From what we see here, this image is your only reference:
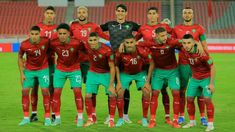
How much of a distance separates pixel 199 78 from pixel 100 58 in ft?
6.36

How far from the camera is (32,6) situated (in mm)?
42500

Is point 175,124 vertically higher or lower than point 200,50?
lower

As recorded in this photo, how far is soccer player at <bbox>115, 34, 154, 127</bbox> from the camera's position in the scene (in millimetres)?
10188

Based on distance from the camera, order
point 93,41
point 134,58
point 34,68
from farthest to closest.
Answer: point 34,68 → point 134,58 → point 93,41

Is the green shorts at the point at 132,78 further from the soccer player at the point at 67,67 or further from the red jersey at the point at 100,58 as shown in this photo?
the soccer player at the point at 67,67

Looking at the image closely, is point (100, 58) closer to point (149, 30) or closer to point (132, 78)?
point (132, 78)

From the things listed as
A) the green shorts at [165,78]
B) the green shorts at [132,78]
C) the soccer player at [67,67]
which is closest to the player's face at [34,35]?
the soccer player at [67,67]

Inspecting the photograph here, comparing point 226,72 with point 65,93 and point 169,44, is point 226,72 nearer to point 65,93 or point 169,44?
point 65,93

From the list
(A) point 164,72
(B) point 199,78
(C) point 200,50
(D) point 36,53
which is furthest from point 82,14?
(B) point 199,78

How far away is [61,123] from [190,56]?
2.91 meters

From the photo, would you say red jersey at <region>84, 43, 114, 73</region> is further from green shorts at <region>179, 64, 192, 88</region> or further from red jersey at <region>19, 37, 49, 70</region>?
green shorts at <region>179, 64, 192, 88</region>

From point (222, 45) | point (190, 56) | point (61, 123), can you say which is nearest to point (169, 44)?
point (190, 56)

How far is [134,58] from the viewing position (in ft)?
33.6

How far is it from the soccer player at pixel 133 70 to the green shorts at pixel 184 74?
27.8 inches
